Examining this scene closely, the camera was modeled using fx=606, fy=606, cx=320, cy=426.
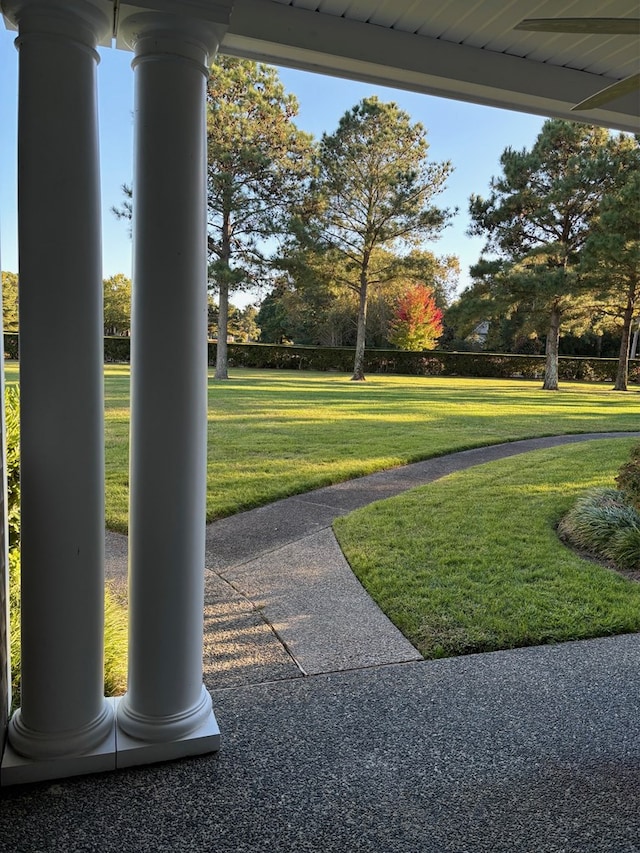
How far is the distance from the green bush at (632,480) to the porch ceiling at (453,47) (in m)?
3.03

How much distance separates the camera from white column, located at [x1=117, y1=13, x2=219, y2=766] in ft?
5.52

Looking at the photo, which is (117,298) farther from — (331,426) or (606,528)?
(606,528)

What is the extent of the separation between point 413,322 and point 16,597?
2852 centimetres

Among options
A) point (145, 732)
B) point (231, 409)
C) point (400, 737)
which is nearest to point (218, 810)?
point (145, 732)

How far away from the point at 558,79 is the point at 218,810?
290 centimetres

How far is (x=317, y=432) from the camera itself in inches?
369

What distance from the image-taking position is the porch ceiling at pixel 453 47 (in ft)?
6.77

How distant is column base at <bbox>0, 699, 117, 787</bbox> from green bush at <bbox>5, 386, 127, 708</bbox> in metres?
0.43

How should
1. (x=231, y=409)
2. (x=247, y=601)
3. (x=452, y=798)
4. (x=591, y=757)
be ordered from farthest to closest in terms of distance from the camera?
(x=231, y=409), (x=247, y=601), (x=591, y=757), (x=452, y=798)

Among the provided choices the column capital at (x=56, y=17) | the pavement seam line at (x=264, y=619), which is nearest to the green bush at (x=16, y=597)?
the pavement seam line at (x=264, y=619)

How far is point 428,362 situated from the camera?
85.3 ft

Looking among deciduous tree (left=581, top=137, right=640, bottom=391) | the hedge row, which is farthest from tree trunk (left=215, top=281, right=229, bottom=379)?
deciduous tree (left=581, top=137, right=640, bottom=391)

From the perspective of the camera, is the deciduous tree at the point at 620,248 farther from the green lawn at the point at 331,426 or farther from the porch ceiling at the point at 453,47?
the porch ceiling at the point at 453,47

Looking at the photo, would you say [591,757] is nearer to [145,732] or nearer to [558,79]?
[145,732]
